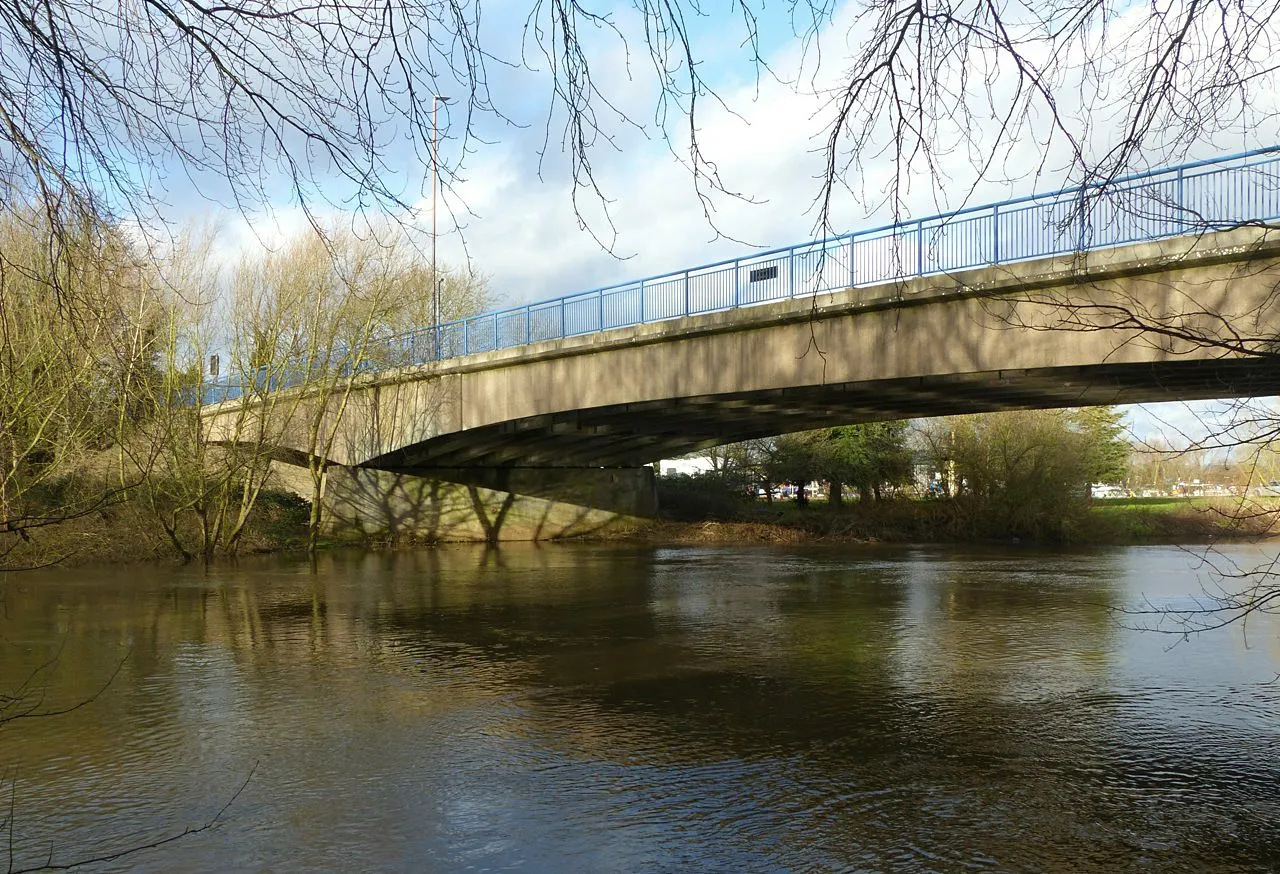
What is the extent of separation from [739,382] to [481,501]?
17349 millimetres

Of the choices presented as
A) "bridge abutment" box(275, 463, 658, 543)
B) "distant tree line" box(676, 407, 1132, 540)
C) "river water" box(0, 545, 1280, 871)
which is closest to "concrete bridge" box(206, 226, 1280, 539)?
"bridge abutment" box(275, 463, 658, 543)

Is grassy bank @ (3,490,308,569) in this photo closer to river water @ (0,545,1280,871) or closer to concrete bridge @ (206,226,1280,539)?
concrete bridge @ (206,226,1280,539)

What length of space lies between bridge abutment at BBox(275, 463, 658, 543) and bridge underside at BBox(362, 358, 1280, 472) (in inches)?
21.2

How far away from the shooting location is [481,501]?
1539 inches

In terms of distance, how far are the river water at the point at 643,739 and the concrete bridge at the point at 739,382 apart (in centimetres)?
354

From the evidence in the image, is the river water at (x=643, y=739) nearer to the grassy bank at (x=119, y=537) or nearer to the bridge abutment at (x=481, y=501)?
the grassy bank at (x=119, y=537)

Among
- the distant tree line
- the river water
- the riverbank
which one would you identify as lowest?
the river water

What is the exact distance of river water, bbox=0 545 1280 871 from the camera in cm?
632

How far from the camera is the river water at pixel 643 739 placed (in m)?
6.32

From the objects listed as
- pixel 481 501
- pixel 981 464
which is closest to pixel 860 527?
pixel 981 464

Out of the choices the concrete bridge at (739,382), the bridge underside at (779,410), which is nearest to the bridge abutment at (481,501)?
the concrete bridge at (739,382)

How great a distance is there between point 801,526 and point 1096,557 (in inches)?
517

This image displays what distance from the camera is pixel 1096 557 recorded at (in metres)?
30.3

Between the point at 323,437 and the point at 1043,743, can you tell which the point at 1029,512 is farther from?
the point at 1043,743
